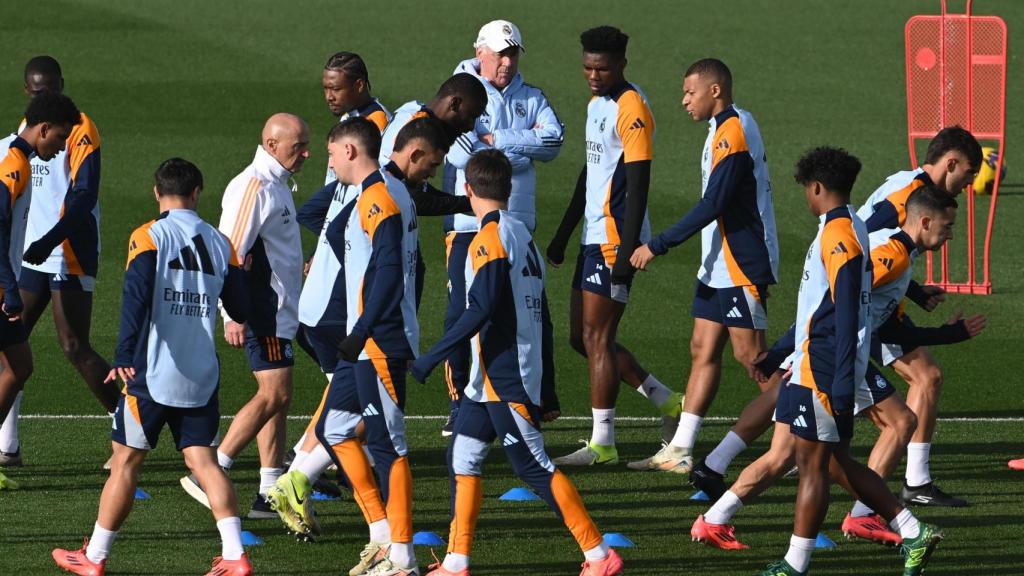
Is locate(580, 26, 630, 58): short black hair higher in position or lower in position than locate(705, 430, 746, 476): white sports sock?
higher

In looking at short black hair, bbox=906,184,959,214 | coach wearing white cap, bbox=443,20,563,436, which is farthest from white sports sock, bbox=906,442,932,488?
coach wearing white cap, bbox=443,20,563,436

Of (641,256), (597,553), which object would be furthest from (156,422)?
(641,256)

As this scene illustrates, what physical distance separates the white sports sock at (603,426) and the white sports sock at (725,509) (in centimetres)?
→ 188

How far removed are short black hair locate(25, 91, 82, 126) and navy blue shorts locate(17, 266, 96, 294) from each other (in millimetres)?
1165

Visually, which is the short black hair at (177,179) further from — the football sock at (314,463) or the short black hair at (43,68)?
the short black hair at (43,68)

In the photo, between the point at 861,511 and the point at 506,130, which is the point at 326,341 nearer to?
the point at 506,130

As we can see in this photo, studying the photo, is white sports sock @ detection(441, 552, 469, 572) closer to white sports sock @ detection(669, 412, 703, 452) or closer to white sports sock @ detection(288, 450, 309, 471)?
white sports sock @ detection(288, 450, 309, 471)

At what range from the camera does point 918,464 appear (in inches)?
367

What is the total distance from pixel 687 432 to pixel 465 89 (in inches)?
98.5

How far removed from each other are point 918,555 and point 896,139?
53.3ft

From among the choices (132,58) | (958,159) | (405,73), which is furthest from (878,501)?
(132,58)

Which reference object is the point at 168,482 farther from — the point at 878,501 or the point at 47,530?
the point at 878,501

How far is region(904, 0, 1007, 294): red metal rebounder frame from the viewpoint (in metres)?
15.3

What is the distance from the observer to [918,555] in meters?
7.67
